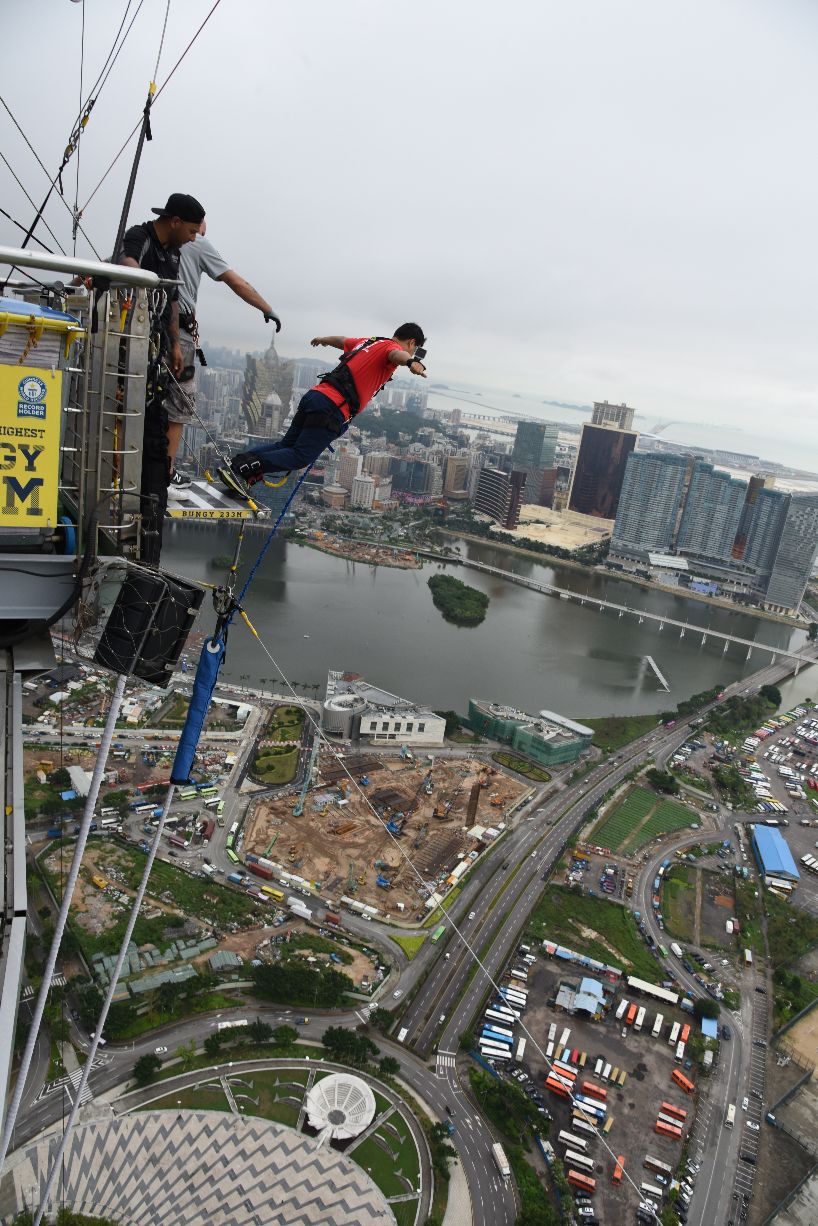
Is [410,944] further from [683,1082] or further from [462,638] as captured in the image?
[462,638]

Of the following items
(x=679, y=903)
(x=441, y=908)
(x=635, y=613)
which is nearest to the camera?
(x=441, y=908)

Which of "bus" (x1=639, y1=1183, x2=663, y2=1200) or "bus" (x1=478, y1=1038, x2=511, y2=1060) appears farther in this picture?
"bus" (x1=478, y1=1038, x2=511, y2=1060)

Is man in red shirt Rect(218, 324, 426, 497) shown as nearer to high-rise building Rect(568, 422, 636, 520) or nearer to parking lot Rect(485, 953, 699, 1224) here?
parking lot Rect(485, 953, 699, 1224)

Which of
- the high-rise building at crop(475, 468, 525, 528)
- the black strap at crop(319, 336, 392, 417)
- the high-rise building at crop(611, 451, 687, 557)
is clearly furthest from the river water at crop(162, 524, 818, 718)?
the black strap at crop(319, 336, 392, 417)

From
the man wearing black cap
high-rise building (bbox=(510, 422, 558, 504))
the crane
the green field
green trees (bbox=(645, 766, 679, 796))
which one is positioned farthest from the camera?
high-rise building (bbox=(510, 422, 558, 504))

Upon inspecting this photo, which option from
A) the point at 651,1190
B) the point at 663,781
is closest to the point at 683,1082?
the point at 651,1190

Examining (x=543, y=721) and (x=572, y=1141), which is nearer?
(x=572, y=1141)
